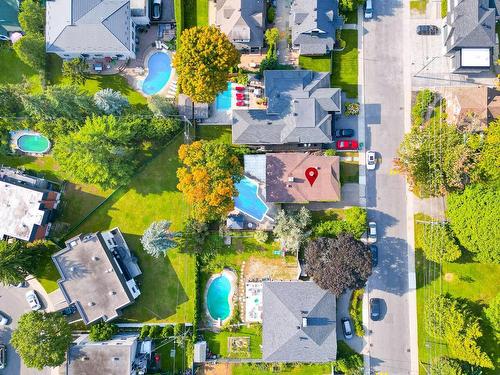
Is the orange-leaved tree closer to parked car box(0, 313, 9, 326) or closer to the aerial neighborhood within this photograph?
the aerial neighborhood

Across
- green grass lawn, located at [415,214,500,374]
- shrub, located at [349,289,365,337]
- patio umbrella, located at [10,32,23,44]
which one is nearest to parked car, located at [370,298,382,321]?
shrub, located at [349,289,365,337]

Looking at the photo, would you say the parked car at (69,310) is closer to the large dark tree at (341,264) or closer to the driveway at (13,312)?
the driveway at (13,312)

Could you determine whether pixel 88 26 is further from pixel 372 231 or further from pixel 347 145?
pixel 372 231

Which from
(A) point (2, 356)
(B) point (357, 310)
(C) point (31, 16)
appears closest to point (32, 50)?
(C) point (31, 16)

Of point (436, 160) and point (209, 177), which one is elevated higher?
point (436, 160)

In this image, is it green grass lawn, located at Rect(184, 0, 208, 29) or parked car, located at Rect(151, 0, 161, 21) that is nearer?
parked car, located at Rect(151, 0, 161, 21)

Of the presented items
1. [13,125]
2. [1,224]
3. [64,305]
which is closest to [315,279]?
[64,305]
